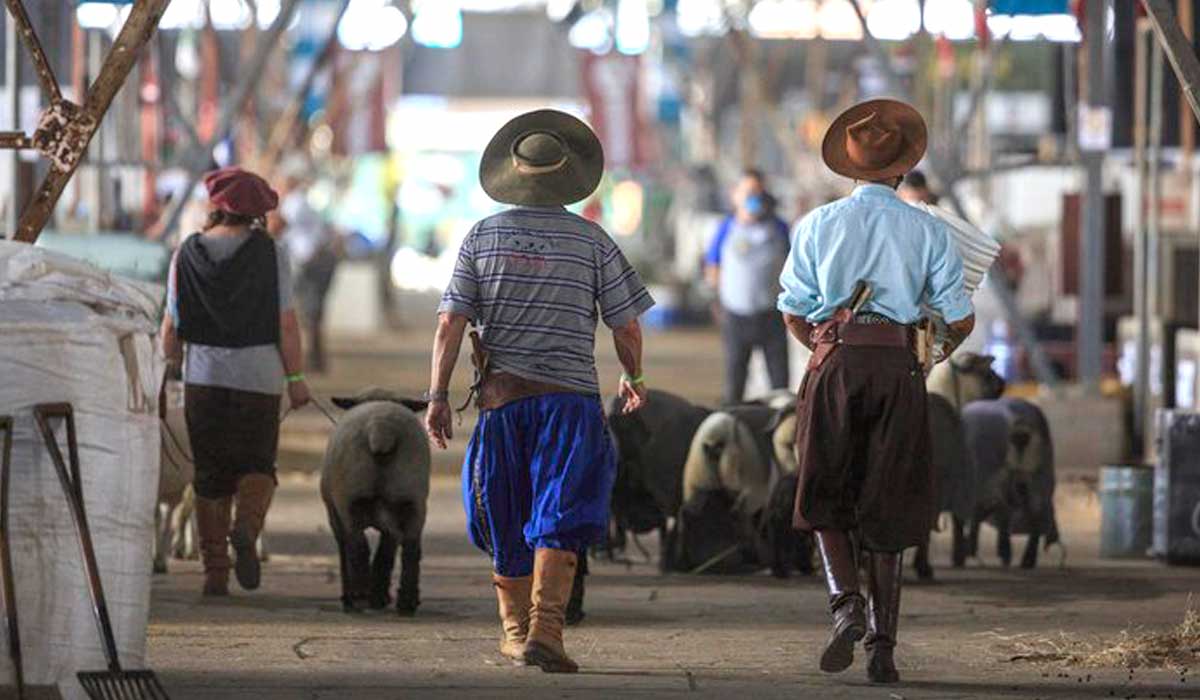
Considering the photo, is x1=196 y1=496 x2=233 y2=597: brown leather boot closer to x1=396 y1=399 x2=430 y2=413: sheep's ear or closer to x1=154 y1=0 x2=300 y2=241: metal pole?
x1=396 y1=399 x2=430 y2=413: sheep's ear

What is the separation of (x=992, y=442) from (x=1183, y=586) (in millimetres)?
1412

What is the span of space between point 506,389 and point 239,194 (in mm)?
3021

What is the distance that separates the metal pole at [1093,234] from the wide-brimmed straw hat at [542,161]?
428 inches

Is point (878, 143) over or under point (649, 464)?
over

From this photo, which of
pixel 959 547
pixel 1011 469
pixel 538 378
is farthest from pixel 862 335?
pixel 959 547

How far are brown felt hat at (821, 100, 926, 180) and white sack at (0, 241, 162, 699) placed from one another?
8.82 ft

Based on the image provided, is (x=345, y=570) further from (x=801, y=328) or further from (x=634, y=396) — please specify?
(x=801, y=328)

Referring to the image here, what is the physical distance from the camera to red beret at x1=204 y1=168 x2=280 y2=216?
43.7ft

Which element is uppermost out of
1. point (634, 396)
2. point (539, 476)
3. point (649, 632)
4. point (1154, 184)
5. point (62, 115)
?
point (1154, 184)

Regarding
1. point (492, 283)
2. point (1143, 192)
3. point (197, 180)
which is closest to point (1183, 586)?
point (492, 283)

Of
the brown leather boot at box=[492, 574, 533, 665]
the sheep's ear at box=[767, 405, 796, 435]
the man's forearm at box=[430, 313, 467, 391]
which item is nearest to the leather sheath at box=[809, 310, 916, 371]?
the man's forearm at box=[430, 313, 467, 391]

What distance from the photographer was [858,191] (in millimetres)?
10602

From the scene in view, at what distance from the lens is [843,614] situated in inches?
402

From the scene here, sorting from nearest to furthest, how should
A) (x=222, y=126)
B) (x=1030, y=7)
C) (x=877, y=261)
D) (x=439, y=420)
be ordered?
1. (x=877, y=261)
2. (x=439, y=420)
3. (x=1030, y=7)
4. (x=222, y=126)
